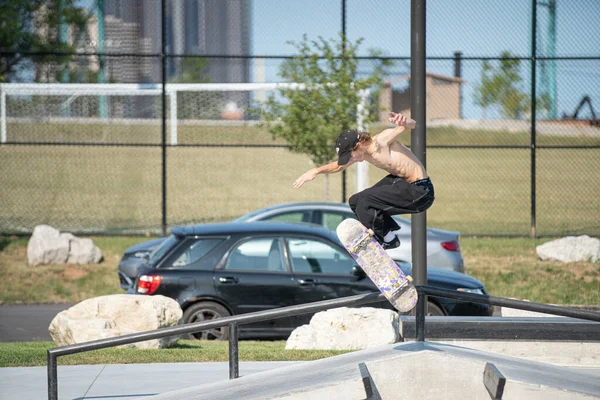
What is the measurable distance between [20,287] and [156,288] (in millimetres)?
5467

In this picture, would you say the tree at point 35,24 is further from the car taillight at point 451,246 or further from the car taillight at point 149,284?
the car taillight at point 451,246

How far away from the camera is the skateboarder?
6328 mm

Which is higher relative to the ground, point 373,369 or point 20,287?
point 373,369

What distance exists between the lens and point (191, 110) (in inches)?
1045

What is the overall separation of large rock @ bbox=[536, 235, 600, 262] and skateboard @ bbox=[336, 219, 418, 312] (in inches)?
432

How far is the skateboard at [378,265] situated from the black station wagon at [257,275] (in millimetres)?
4229

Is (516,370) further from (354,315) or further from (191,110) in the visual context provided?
(191,110)

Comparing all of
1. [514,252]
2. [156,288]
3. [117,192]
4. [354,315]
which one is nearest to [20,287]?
[156,288]

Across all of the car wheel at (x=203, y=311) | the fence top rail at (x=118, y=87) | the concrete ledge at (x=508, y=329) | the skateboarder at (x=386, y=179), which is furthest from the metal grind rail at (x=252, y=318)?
the fence top rail at (x=118, y=87)

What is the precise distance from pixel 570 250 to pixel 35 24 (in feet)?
44.1

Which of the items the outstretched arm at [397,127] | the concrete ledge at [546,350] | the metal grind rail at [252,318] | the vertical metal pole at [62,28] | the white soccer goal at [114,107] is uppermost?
the vertical metal pole at [62,28]

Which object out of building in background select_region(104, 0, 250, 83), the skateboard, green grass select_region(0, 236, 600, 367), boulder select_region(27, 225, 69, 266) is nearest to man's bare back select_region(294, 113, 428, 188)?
the skateboard

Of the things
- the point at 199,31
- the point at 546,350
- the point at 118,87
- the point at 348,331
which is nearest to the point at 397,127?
the point at 546,350

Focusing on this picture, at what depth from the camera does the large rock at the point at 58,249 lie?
53.5ft
